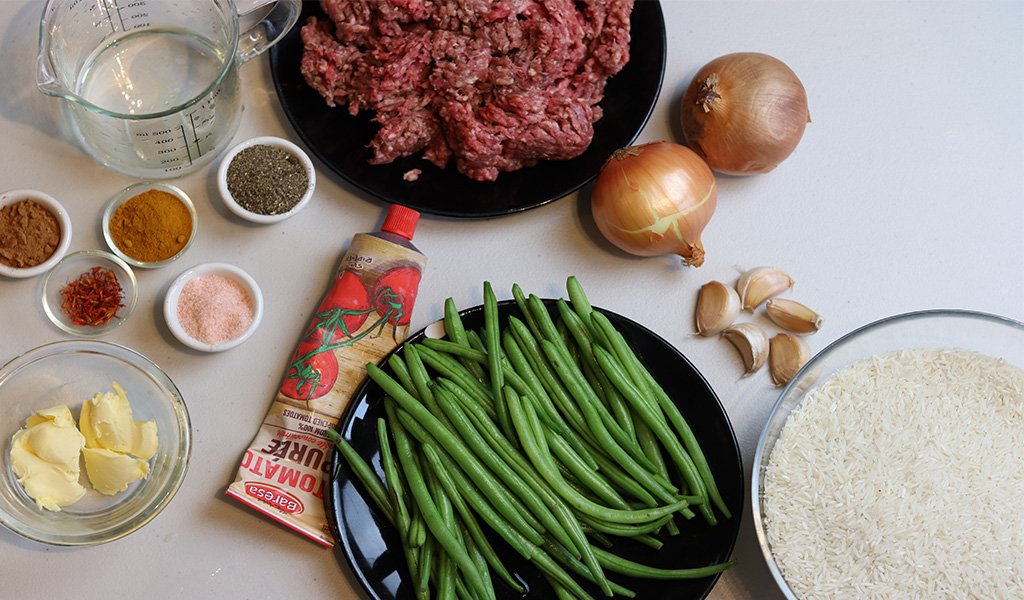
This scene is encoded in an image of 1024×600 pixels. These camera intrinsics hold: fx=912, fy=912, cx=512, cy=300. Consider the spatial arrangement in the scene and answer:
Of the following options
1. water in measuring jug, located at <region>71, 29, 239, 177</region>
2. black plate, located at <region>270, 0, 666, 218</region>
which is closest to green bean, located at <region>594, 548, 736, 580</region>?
black plate, located at <region>270, 0, 666, 218</region>

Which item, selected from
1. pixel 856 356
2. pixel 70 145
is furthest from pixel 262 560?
pixel 856 356

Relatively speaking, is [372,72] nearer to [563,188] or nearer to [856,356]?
[563,188]

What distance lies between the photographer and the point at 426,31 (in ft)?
6.59

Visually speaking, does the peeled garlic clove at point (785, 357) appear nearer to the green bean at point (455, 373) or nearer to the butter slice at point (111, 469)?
the green bean at point (455, 373)

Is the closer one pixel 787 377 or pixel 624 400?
pixel 624 400

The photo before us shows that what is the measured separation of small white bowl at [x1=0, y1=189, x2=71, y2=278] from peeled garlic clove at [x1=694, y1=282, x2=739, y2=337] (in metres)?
1.43

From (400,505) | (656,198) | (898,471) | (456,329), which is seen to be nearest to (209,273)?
(456,329)

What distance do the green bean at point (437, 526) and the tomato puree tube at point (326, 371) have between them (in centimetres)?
19

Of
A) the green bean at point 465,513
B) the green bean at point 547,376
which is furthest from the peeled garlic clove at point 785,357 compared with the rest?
the green bean at point 465,513

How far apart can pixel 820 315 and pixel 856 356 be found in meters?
0.26

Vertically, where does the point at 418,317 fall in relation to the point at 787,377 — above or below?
below

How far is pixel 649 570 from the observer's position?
183 cm

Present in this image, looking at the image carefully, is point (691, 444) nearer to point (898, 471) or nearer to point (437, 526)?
point (898, 471)

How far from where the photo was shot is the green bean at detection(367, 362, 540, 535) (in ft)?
5.89
